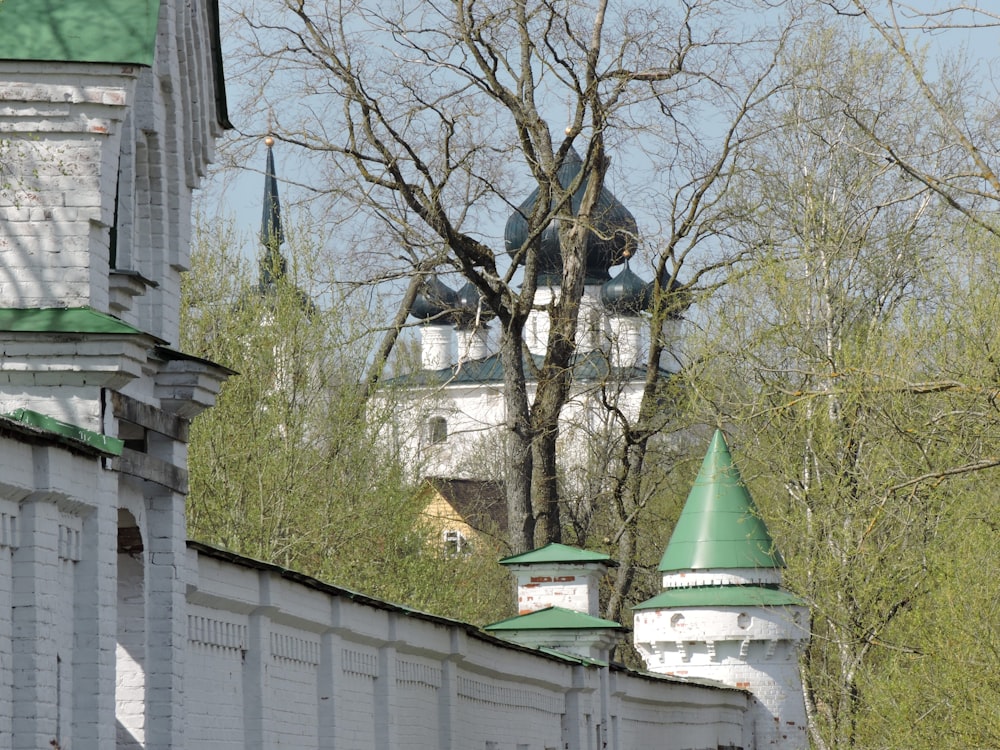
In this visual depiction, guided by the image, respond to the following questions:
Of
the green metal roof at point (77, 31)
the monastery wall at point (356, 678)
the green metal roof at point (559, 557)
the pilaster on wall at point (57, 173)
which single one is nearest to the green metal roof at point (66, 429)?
the pilaster on wall at point (57, 173)

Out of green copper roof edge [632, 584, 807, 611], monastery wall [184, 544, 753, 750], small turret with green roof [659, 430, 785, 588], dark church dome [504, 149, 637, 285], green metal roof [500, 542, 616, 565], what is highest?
dark church dome [504, 149, 637, 285]

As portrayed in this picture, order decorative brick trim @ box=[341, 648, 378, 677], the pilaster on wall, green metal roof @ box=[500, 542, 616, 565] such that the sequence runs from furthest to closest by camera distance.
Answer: green metal roof @ box=[500, 542, 616, 565], decorative brick trim @ box=[341, 648, 378, 677], the pilaster on wall

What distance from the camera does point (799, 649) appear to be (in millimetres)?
20906

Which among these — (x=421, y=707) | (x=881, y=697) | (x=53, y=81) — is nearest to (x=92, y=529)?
(x=53, y=81)

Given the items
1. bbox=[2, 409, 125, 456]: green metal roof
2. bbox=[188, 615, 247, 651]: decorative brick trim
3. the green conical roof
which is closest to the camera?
bbox=[2, 409, 125, 456]: green metal roof

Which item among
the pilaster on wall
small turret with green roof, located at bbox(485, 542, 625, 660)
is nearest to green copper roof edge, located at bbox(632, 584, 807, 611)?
small turret with green roof, located at bbox(485, 542, 625, 660)

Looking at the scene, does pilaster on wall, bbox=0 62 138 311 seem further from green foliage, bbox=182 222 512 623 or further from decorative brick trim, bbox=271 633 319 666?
green foliage, bbox=182 222 512 623

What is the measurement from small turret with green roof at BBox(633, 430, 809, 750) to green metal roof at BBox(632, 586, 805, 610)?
0.01 m

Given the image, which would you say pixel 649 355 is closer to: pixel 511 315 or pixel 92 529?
pixel 511 315

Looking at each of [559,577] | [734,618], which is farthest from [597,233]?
[559,577]

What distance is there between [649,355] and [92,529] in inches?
745

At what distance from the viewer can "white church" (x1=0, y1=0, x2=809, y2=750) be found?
22.8 ft

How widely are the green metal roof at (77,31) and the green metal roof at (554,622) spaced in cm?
813

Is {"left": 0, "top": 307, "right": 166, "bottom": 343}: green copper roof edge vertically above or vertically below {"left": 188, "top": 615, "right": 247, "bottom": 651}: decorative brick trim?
above
